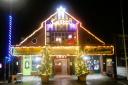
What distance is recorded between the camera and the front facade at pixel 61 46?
4209 cm

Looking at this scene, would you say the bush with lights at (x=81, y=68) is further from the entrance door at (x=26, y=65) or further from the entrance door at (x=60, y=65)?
the entrance door at (x=26, y=65)

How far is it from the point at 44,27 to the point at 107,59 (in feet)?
35.2

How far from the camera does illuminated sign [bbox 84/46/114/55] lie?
42.1 meters

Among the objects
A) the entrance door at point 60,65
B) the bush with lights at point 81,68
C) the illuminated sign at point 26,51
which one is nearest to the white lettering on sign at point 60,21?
the illuminated sign at point 26,51

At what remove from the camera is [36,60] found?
45.8 m

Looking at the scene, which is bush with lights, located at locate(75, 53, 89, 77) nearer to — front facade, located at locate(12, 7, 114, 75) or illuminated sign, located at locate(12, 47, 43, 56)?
front facade, located at locate(12, 7, 114, 75)

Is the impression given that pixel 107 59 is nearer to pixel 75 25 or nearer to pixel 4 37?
pixel 75 25

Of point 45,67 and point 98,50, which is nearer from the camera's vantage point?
point 45,67

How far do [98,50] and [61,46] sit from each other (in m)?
5.14

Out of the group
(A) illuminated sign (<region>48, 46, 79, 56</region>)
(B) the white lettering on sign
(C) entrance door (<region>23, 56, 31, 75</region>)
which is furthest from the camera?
(C) entrance door (<region>23, 56, 31, 75</region>)

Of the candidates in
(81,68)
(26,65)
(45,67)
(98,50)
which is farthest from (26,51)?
(81,68)

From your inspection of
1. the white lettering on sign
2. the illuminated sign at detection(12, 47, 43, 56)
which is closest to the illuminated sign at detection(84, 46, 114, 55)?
the white lettering on sign

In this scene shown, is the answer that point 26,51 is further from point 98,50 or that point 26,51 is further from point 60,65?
point 98,50

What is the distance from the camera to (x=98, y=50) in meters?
42.3
